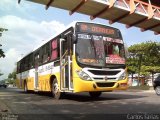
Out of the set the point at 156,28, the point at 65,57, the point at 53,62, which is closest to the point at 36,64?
the point at 53,62

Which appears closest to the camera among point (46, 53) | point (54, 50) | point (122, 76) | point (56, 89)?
point (122, 76)

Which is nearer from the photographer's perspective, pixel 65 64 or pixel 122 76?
pixel 122 76

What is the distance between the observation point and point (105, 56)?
13594 mm

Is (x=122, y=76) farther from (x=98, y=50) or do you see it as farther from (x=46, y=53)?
(x=46, y=53)

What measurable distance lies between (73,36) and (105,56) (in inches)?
A: 59.5

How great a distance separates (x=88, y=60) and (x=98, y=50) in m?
0.68

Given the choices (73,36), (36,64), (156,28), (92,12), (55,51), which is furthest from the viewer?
(156,28)

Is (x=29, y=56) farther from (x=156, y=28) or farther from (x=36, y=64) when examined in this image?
(x=156, y=28)

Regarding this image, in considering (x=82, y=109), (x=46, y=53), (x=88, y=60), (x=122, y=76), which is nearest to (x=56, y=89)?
(x=46, y=53)

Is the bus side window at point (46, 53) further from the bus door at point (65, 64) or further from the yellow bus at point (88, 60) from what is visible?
the bus door at point (65, 64)

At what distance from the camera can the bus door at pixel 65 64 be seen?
44.6 ft

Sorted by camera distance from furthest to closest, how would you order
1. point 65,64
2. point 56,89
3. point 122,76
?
1. point 56,89
2. point 65,64
3. point 122,76

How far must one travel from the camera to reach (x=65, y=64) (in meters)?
14.0

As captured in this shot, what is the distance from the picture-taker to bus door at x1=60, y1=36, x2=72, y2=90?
13.6 m
